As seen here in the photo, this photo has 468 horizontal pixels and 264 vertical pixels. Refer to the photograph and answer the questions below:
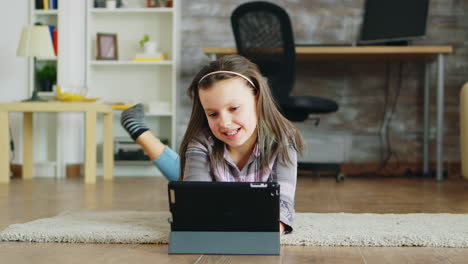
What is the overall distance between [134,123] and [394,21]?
2.24 meters

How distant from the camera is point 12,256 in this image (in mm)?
1248

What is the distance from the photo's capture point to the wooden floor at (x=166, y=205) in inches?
48.7

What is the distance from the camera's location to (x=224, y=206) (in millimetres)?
1280

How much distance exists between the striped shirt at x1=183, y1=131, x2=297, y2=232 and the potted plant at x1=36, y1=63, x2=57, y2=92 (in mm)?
2642

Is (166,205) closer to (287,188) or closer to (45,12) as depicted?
(287,188)

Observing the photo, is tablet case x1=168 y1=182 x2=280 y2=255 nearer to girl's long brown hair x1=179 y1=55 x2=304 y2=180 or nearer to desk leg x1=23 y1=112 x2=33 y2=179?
girl's long brown hair x1=179 y1=55 x2=304 y2=180

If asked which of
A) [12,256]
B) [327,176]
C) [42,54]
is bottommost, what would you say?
[327,176]

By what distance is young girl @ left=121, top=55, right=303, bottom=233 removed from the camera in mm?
1440

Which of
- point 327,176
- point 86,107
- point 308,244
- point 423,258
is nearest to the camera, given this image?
point 423,258

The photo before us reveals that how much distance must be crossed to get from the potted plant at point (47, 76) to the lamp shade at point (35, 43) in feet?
1.15

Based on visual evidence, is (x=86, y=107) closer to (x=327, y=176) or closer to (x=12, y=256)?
(x=327, y=176)

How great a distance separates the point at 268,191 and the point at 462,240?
1.68 feet

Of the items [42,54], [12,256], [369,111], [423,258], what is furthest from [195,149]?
[369,111]

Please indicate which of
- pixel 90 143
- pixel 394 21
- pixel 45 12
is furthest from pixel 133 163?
pixel 394 21
